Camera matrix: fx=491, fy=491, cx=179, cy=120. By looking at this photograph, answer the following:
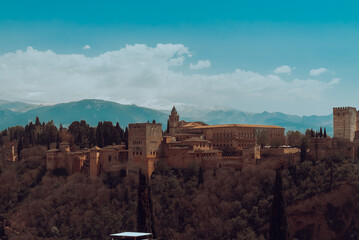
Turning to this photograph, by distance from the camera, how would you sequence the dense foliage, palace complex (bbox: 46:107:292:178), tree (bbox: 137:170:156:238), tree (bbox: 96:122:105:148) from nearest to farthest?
tree (bbox: 137:170:156:238)
palace complex (bbox: 46:107:292:178)
tree (bbox: 96:122:105:148)
the dense foliage

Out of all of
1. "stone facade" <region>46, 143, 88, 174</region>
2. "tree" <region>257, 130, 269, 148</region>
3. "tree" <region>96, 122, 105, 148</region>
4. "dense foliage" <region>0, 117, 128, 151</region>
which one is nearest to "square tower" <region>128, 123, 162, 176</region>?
"dense foliage" <region>0, 117, 128, 151</region>

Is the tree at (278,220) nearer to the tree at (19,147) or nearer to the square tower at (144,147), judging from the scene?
the square tower at (144,147)

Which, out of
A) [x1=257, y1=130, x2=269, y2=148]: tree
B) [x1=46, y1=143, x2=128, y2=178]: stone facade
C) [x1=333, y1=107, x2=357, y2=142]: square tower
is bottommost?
[x1=46, y1=143, x2=128, y2=178]: stone facade

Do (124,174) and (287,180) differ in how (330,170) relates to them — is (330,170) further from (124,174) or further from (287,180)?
(124,174)

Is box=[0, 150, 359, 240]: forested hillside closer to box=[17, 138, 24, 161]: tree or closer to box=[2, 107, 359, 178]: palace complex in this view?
box=[2, 107, 359, 178]: palace complex

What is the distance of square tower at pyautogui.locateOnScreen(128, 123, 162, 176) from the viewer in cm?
5741

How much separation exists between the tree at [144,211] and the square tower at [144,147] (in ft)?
42.6

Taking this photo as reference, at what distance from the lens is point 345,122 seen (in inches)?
2320

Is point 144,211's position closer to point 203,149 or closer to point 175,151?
point 175,151

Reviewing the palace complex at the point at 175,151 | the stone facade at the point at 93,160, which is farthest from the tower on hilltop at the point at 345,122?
the stone facade at the point at 93,160

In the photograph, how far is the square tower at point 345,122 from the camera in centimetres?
5866

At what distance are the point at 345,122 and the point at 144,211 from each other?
29274 mm

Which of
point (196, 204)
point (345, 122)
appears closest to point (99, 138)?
point (196, 204)

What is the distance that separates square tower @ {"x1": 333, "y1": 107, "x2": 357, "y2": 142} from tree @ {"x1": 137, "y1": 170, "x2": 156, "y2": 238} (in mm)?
27242
